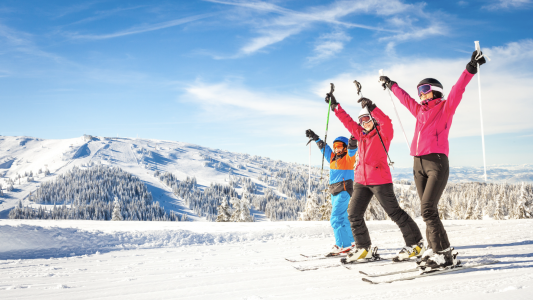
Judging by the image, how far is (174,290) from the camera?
11.8ft

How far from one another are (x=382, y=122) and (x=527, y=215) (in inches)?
1561

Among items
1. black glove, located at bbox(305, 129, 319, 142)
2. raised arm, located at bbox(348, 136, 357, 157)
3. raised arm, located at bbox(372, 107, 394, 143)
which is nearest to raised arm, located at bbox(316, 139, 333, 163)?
black glove, located at bbox(305, 129, 319, 142)

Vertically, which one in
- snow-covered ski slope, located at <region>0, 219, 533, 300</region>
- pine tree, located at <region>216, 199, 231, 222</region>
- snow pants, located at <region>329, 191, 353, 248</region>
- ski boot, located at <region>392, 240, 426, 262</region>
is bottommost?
pine tree, located at <region>216, 199, 231, 222</region>

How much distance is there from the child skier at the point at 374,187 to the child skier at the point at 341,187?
702mm

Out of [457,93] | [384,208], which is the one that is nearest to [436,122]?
[457,93]

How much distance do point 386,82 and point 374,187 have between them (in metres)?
1.63

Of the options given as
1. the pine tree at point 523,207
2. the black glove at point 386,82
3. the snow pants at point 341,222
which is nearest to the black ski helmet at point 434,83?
the black glove at point 386,82

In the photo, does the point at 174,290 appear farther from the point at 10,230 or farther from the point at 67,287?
the point at 10,230

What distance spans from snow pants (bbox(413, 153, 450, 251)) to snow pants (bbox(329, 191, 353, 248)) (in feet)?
5.90

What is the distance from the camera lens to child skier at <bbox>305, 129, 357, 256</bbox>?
224 inches

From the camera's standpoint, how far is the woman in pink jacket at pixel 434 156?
3.87 metres

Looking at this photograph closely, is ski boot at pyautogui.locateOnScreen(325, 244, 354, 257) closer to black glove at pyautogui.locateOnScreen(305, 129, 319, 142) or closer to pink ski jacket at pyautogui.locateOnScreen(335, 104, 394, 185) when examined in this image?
pink ski jacket at pyautogui.locateOnScreen(335, 104, 394, 185)

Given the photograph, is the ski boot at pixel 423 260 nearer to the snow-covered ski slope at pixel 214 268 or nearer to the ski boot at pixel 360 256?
the snow-covered ski slope at pixel 214 268

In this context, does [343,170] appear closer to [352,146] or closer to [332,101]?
[352,146]
